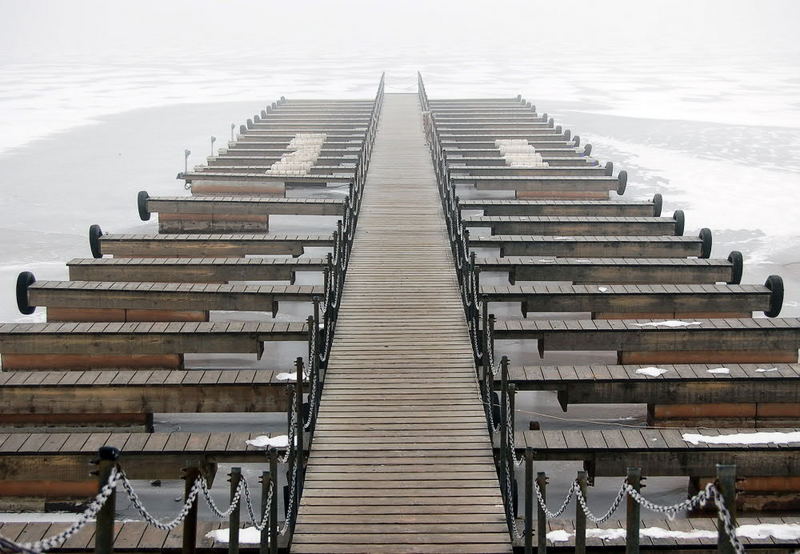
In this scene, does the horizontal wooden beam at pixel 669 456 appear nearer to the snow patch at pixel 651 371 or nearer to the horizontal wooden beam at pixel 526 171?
the snow patch at pixel 651 371

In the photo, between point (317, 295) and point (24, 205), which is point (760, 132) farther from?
point (317, 295)

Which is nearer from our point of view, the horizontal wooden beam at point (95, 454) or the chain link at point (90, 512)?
the chain link at point (90, 512)

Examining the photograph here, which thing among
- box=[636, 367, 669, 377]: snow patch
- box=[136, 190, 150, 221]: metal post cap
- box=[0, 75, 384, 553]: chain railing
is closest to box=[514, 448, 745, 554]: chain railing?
box=[0, 75, 384, 553]: chain railing

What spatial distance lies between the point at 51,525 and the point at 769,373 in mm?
8584

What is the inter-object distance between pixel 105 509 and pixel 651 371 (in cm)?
799

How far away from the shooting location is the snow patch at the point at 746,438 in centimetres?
1102

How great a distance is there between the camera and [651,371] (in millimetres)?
12820

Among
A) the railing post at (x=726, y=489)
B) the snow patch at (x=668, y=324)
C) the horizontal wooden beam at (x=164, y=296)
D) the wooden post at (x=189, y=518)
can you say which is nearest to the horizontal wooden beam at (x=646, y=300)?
the snow patch at (x=668, y=324)

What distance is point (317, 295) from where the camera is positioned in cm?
1569

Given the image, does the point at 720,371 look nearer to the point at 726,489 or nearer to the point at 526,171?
the point at 726,489

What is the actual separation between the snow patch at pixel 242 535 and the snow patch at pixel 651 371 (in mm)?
5484

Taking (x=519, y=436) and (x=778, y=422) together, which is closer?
(x=519, y=436)

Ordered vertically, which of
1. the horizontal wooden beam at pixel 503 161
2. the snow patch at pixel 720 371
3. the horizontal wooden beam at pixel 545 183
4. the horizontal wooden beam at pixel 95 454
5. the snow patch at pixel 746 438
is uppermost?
the horizontal wooden beam at pixel 503 161

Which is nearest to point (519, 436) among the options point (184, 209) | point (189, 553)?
point (189, 553)
